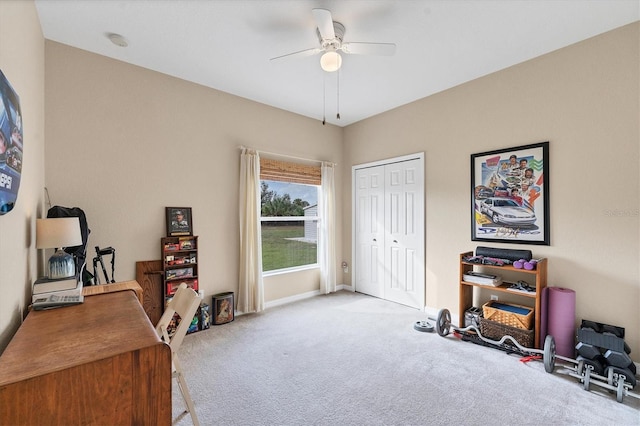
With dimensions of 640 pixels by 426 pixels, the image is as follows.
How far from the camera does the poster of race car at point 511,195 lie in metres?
2.86

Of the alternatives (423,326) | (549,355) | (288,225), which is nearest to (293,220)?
(288,225)

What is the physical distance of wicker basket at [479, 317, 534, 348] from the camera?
2.65 m

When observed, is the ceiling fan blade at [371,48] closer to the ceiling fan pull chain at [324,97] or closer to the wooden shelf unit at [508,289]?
the ceiling fan pull chain at [324,97]

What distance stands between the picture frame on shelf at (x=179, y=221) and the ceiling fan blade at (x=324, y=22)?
2.36 meters

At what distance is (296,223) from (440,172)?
7.18 feet

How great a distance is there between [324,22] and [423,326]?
10.3ft

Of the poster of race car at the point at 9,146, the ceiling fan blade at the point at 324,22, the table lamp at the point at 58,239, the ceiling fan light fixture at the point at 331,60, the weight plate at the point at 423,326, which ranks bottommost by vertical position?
the weight plate at the point at 423,326

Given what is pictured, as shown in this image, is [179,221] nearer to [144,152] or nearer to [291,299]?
[144,152]

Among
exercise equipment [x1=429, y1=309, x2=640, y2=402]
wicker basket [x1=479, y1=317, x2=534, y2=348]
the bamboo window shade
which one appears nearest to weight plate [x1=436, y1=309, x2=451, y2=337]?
exercise equipment [x1=429, y1=309, x2=640, y2=402]

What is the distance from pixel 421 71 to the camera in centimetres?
315

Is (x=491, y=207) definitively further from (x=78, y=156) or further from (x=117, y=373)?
(x=78, y=156)

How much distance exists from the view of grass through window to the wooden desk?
279 cm

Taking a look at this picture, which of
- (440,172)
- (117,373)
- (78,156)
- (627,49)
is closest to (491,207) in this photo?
(440,172)

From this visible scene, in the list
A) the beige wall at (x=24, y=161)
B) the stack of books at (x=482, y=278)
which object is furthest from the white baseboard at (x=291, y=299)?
the beige wall at (x=24, y=161)
